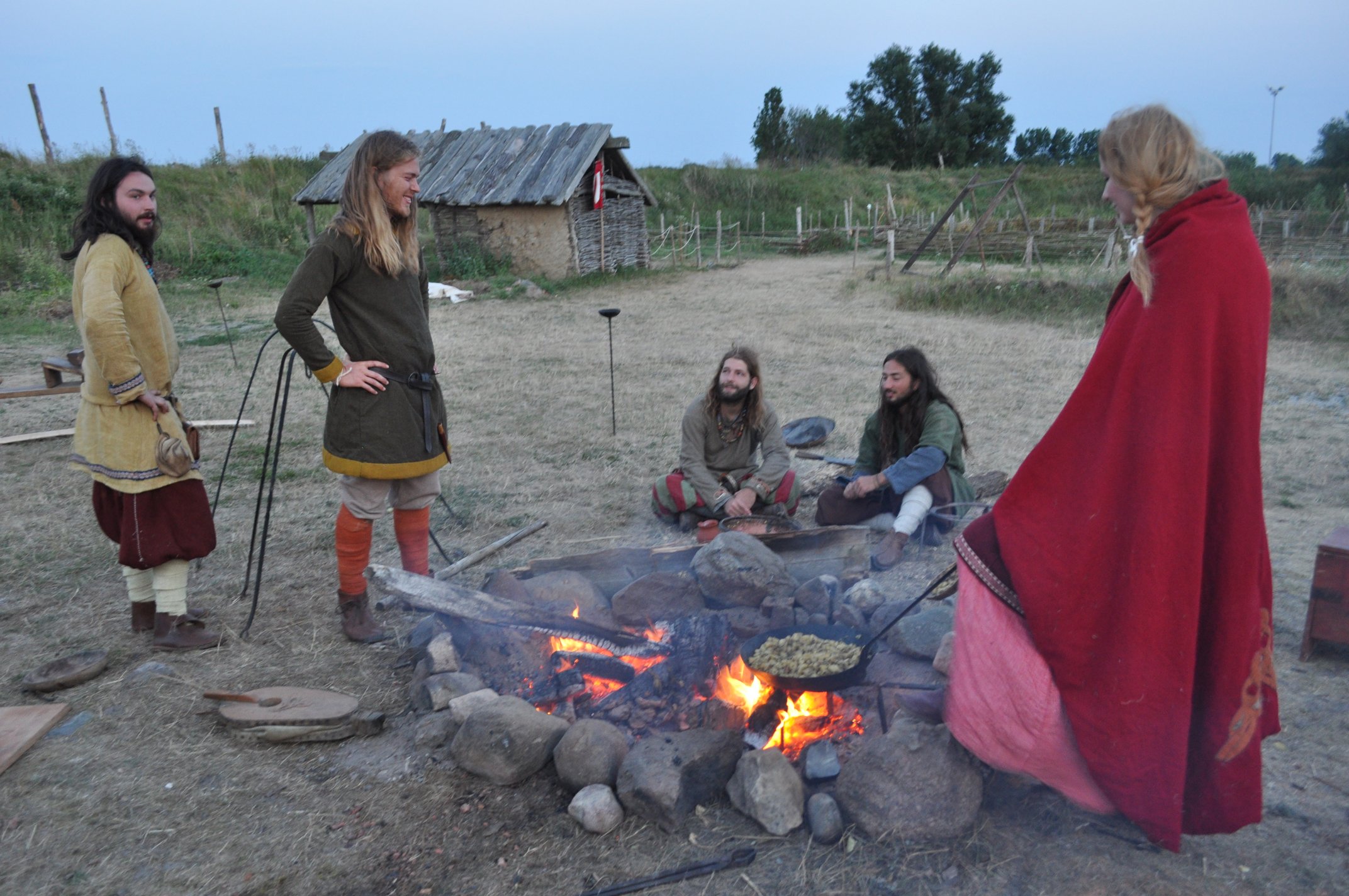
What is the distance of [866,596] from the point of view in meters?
3.79

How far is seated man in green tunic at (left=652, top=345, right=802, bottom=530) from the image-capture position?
509cm

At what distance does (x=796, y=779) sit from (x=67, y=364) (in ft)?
25.8

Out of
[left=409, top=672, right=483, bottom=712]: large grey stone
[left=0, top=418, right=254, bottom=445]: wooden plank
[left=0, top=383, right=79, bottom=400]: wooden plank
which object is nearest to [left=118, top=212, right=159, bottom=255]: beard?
[left=409, top=672, right=483, bottom=712]: large grey stone

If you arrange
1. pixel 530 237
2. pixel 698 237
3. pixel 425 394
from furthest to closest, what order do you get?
1. pixel 698 237
2. pixel 530 237
3. pixel 425 394

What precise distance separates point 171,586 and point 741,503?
2.74 metres

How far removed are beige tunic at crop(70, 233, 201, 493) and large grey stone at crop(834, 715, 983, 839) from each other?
2.82 meters

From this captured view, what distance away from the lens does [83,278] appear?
134 inches

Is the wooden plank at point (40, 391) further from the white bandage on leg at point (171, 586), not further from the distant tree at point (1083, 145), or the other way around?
→ the distant tree at point (1083, 145)

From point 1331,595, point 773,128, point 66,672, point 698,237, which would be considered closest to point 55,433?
point 66,672

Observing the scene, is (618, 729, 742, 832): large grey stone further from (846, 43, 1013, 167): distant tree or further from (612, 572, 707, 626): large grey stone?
(846, 43, 1013, 167): distant tree

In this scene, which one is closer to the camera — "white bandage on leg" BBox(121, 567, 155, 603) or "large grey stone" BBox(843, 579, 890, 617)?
"large grey stone" BBox(843, 579, 890, 617)

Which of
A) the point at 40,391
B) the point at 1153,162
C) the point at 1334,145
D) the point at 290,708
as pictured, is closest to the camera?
the point at 1153,162

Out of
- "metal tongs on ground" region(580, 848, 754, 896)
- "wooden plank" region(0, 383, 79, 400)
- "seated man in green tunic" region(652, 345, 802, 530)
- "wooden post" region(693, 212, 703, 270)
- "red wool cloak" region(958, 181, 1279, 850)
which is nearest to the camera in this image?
"red wool cloak" region(958, 181, 1279, 850)

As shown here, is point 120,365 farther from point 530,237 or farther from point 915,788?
point 530,237
